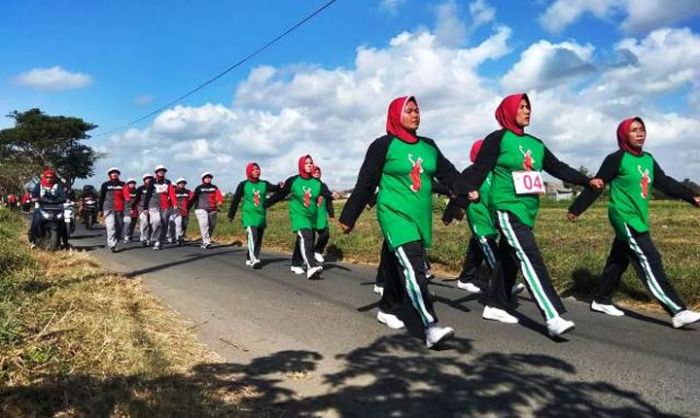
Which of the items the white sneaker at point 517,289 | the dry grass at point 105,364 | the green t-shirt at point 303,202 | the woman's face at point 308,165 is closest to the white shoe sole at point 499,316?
the white sneaker at point 517,289

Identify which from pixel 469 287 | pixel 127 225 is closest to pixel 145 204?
pixel 127 225

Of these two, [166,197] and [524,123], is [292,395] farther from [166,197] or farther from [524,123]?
[166,197]

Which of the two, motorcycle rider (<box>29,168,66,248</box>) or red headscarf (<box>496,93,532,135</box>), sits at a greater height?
red headscarf (<box>496,93,532,135</box>)

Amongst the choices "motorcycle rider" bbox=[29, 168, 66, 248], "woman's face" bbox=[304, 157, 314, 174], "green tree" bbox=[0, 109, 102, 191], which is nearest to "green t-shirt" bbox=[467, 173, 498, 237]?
"woman's face" bbox=[304, 157, 314, 174]

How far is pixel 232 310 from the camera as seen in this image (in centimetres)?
762

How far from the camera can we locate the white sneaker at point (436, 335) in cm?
536

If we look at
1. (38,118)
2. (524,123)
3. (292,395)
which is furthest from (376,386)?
(38,118)

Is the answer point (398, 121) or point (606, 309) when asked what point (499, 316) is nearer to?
point (606, 309)

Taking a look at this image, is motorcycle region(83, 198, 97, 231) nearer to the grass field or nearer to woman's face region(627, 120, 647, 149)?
the grass field

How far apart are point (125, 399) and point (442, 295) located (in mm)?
4990

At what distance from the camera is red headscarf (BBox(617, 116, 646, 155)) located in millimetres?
6637

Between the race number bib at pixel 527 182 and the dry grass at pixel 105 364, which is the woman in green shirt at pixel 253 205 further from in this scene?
the race number bib at pixel 527 182

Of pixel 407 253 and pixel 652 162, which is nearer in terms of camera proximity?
pixel 407 253

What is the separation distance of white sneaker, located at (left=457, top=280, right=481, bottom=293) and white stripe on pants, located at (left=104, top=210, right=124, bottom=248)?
1064 cm
